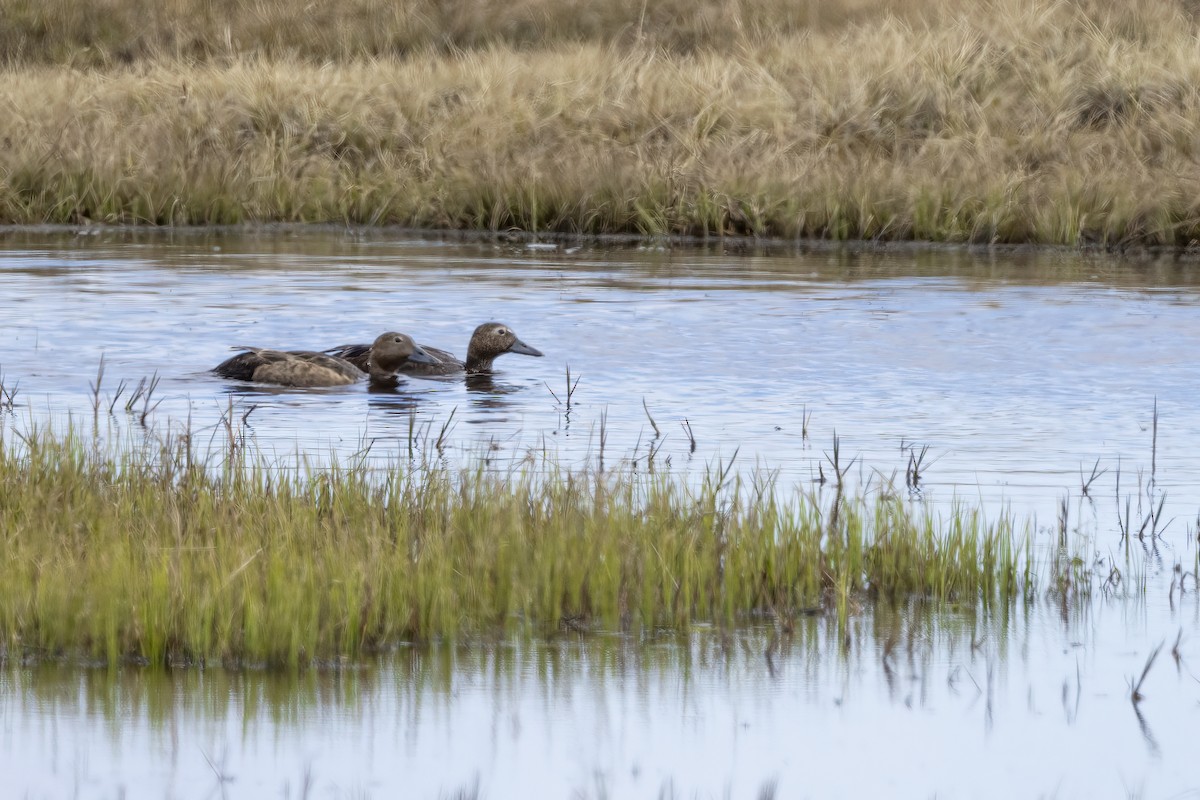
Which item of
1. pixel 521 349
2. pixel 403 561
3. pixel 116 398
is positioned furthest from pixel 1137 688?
pixel 521 349

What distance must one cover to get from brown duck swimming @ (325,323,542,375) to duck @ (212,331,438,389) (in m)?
0.04

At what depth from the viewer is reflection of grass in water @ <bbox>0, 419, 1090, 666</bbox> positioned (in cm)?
498

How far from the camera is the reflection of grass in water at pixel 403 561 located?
16.3 ft

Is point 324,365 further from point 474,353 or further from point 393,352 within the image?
point 474,353

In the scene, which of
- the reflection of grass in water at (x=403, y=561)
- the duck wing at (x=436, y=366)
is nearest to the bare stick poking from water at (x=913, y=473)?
the reflection of grass in water at (x=403, y=561)

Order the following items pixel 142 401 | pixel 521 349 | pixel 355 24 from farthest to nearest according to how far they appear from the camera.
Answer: pixel 355 24 < pixel 521 349 < pixel 142 401

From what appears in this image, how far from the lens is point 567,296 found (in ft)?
46.4

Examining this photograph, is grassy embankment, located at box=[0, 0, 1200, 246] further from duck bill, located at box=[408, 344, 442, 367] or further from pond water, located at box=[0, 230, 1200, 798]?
duck bill, located at box=[408, 344, 442, 367]

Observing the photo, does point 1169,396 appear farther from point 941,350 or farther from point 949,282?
point 949,282

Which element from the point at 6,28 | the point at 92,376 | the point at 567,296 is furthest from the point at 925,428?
the point at 6,28

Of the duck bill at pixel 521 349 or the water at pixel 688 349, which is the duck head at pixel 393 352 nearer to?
the water at pixel 688 349

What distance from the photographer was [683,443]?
827 cm

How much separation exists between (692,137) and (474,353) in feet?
32.7

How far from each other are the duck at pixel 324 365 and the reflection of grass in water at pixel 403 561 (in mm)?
3540
